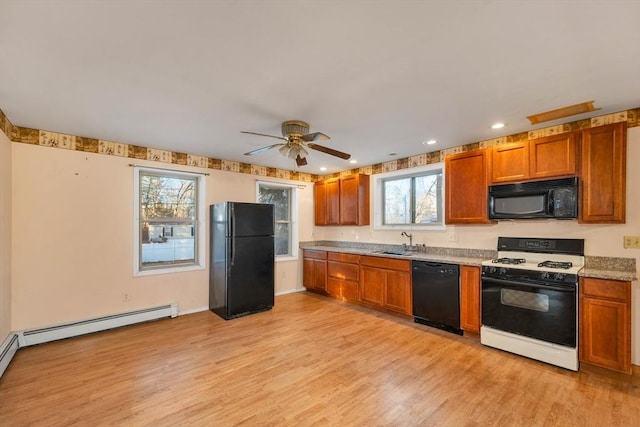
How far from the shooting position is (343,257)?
4.91 metres

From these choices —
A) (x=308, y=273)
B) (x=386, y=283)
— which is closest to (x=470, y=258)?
(x=386, y=283)

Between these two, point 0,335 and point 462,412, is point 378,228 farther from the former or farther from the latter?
point 0,335

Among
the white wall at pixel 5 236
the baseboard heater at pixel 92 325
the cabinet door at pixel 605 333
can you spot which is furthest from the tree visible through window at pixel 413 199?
the white wall at pixel 5 236

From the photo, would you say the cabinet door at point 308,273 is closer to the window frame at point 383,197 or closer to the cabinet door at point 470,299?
the window frame at point 383,197

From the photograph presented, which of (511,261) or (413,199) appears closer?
(511,261)

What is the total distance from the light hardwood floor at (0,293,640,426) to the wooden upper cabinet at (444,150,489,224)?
1.50 m

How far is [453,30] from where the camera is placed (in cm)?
162

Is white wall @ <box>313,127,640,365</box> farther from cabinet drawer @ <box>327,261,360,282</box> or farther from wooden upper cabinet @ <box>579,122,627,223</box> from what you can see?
cabinet drawer @ <box>327,261,360,282</box>

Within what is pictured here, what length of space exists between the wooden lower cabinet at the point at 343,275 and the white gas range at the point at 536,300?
195 centimetres

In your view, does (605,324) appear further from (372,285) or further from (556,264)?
(372,285)

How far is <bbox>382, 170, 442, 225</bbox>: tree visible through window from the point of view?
444cm

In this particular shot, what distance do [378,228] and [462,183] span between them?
171 cm

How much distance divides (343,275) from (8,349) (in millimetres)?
4046

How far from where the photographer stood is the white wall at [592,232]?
8.91 ft
